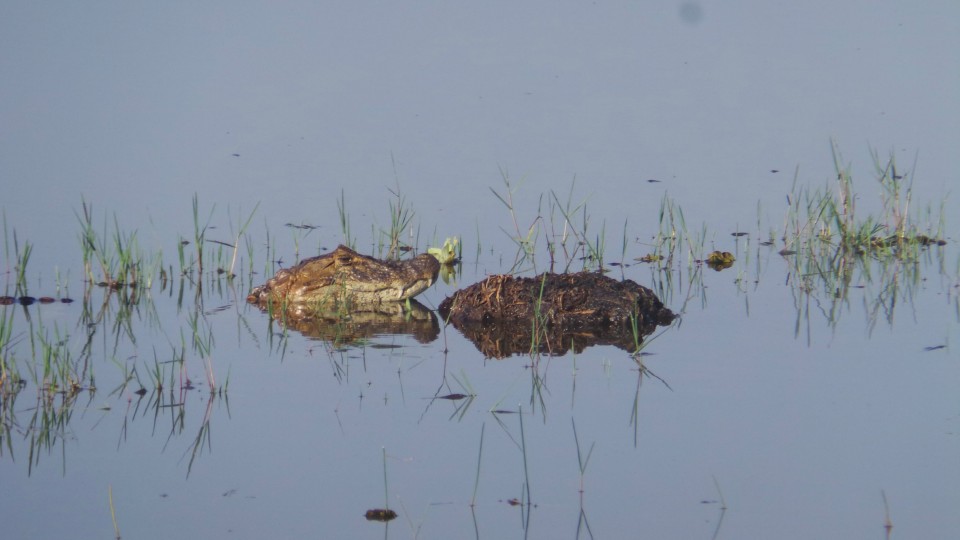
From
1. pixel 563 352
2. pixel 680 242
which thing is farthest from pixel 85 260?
pixel 680 242

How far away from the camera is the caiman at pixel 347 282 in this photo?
38.7 ft

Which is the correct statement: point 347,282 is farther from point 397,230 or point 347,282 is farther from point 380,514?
point 380,514

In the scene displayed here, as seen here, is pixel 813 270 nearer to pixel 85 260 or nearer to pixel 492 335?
pixel 492 335

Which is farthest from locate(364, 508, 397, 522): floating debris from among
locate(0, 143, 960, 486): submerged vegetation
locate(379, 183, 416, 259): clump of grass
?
locate(379, 183, 416, 259): clump of grass

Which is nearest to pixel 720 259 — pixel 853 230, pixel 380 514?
pixel 853 230

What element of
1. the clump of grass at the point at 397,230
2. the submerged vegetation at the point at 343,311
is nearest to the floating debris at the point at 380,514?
Result: the submerged vegetation at the point at 343,311

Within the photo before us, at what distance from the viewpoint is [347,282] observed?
39.1 ft

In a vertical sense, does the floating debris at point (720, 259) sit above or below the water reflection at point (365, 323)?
above

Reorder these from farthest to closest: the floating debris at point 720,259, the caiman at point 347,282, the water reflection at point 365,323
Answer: the floating debris at point 720,259 < the caiman at point 347,282 < the water reflection at point 365,323

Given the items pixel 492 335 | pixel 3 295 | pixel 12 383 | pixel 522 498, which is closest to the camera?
pixel 522 498

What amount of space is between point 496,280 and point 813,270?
11.4ft

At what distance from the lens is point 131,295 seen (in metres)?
11.8

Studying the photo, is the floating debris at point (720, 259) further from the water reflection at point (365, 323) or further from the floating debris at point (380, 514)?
the floating debris at point (380, 514)

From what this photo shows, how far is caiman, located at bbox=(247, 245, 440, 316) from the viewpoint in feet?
38.7
